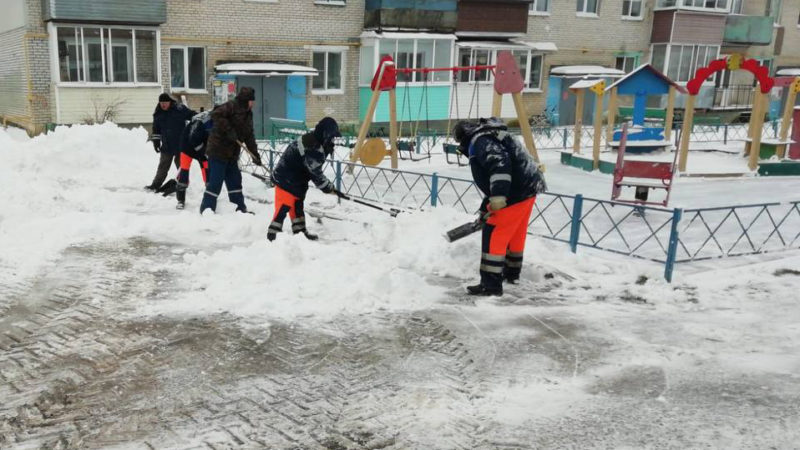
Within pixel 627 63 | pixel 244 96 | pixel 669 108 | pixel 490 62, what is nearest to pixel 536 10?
pixel 490 62

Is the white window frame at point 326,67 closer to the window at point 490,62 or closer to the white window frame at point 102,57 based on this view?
the window at point 490,62

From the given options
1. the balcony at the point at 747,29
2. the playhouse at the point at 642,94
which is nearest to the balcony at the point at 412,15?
the playhouse at the point at 642,94

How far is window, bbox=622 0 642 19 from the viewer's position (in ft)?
83.2

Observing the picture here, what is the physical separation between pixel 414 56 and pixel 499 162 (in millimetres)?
15472

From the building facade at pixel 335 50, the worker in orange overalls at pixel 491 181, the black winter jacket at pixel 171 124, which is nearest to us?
the worker in orange overalls at pixel 491 181

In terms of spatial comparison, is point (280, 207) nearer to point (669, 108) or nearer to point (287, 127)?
point (287, 127)

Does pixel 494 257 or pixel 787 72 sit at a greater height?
pixel 787 72

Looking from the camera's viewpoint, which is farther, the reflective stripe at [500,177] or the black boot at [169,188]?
the black boot at [169,188]

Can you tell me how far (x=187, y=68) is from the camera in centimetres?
1789

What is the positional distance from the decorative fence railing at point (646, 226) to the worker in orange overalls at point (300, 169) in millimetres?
1650

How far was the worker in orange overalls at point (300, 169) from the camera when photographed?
6.85 metres

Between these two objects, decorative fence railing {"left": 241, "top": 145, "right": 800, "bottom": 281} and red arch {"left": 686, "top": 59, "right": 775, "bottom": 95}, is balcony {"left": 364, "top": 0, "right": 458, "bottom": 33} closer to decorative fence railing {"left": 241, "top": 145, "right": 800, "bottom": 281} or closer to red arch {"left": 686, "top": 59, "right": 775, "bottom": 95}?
red arch {"left": 686, "top": 59, "right": 775, "bottom": 95}

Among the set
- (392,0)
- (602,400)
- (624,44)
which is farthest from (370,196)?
(624,44)

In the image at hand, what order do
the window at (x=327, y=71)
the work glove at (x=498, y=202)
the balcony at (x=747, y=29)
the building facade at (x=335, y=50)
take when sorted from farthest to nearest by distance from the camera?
the balcony at (x=747, y=29), the window at (x=327, y=71), the building facade at (x=335, y=50), the work glove at (x=498, y=202)
